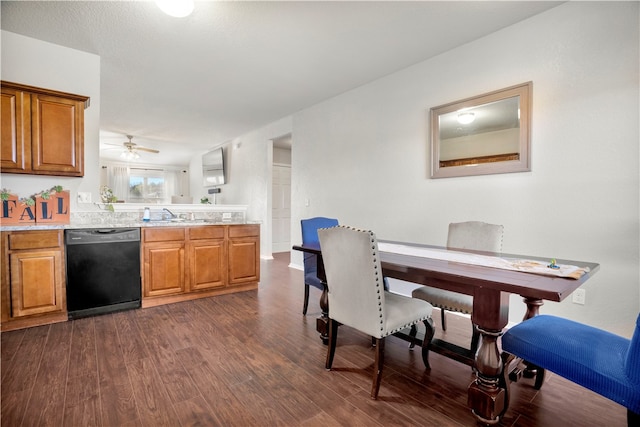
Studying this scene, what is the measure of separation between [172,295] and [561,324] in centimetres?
331

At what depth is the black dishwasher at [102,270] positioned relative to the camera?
2650 mm

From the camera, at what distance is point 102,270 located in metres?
2.77

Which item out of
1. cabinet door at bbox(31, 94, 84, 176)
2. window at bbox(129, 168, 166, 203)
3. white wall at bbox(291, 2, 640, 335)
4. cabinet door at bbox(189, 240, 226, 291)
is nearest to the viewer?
white wall at bbox(291, 2, 640, 335)

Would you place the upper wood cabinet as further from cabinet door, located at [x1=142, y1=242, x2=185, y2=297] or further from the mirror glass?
the mirror glass

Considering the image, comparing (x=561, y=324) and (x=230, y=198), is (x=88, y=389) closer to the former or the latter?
(x=561, y=324)

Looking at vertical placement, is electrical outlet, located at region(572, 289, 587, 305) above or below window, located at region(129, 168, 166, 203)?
below

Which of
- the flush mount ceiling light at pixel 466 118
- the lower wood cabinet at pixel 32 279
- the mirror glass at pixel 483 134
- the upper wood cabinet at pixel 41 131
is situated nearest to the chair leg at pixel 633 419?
the mirror glass at pixel 483 134

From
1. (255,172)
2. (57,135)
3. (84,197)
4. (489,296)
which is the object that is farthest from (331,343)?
(255,172)

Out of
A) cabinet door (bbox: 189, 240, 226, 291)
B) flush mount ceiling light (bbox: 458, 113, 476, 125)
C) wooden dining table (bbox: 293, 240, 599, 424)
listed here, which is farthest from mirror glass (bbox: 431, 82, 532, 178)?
cabinet door (bbox: 189, 240, 226, 291)

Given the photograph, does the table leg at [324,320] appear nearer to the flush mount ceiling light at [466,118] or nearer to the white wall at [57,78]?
the flush mount ceiling light at [466,118]

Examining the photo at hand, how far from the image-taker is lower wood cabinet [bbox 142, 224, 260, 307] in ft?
9.95

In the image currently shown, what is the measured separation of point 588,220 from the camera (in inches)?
84.7

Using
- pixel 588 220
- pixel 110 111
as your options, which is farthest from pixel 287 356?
pixel 110 111

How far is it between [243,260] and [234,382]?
197 cm
